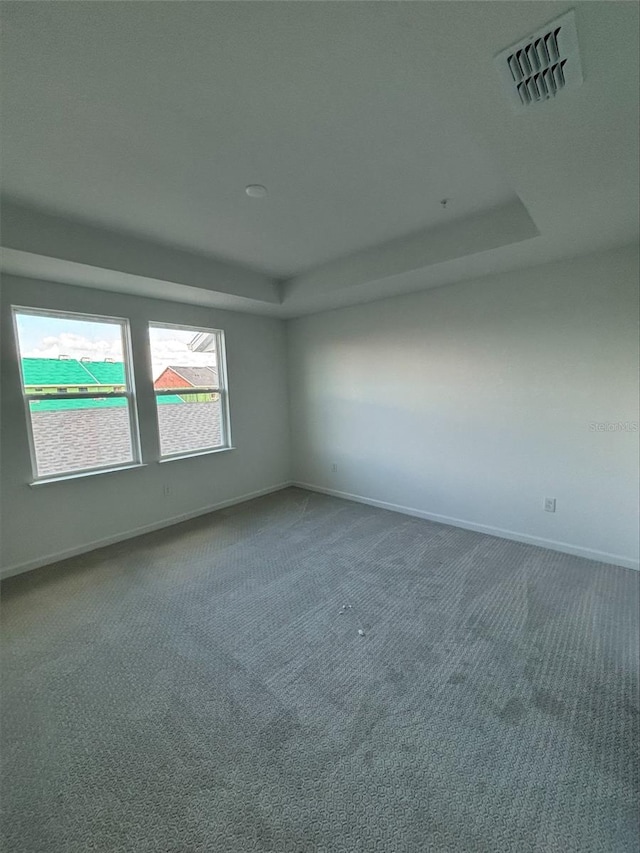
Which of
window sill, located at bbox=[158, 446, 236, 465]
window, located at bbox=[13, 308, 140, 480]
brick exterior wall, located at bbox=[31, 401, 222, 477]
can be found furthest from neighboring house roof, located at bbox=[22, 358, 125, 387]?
window sill, located at bbox=[158, 446, 236, 465]

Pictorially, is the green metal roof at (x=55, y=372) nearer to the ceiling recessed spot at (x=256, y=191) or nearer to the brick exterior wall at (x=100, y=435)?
the brick exterior wall at (x=100, y=435)

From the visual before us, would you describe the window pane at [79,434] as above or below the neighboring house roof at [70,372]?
below

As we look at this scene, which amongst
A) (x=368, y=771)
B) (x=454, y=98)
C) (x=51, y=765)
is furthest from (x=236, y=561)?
(x=454, y=98)

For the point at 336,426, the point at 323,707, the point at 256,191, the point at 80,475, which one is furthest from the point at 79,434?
the point at 323,707

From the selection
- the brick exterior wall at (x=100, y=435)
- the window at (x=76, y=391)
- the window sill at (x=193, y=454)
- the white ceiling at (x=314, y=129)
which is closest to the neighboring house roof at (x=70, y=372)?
the window at (x=76, y=391)

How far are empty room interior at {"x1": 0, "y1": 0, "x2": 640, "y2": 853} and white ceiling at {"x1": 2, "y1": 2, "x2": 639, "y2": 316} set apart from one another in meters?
0.01

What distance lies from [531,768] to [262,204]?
3239 millimetres

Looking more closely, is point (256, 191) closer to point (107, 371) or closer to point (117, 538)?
point (107, 371)

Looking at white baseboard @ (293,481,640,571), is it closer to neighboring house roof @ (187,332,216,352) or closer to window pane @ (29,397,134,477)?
neighboring house roof @ (187,332,216,352)

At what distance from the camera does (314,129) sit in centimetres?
170

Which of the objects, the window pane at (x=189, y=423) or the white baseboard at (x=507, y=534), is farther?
the window pane at (x=189, y=423)

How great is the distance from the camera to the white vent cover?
104cm

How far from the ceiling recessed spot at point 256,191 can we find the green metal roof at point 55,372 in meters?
2.19

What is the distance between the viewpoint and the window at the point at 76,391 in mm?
2941
